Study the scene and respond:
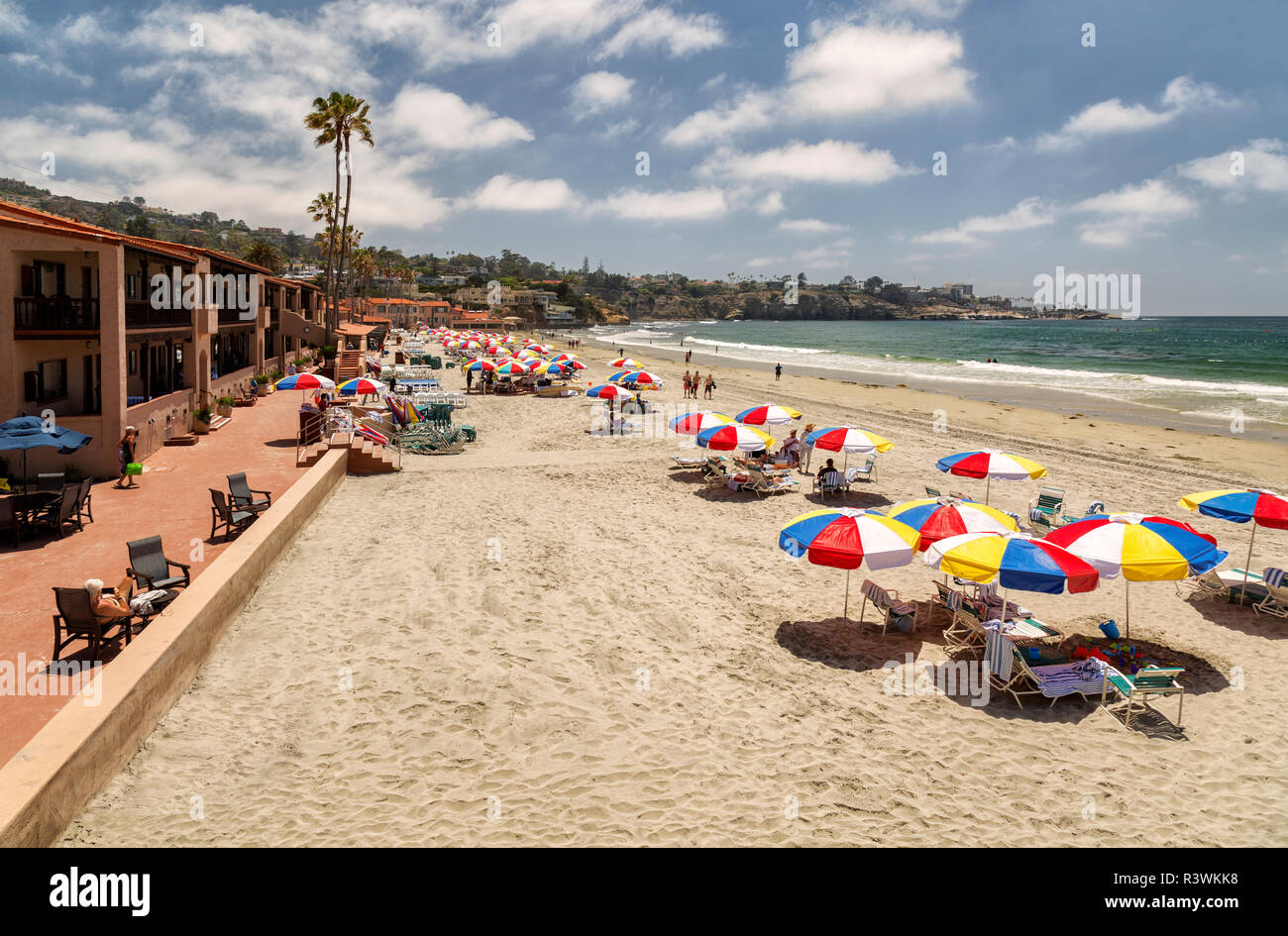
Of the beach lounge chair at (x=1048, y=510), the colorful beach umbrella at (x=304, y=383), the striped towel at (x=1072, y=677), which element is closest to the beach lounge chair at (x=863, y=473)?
the beach lounge chair at (x=1048, y=510)

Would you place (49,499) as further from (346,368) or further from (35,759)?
(346,368)

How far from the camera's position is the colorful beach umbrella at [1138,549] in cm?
764

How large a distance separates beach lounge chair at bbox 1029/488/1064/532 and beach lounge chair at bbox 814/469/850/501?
3.73m

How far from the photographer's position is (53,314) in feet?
47.9

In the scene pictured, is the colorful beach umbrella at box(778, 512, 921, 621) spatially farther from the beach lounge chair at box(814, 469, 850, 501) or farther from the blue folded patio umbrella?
the blue folded patio umbrella

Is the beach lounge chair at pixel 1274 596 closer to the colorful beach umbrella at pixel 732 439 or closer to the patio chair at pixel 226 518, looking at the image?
the colorful beach umbrella at pixel 732 439

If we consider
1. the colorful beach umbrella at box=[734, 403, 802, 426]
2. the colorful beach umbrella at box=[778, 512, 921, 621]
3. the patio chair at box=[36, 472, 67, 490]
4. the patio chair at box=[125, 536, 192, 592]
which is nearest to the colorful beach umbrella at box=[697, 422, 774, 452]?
the colorful beach umbrella at box=[734, 403, 802, 426]

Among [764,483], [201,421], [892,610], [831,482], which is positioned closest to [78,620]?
[892,610]

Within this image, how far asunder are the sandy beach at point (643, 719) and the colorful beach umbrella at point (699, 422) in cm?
343

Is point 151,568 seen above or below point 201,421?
below

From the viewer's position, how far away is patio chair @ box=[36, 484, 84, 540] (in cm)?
1069

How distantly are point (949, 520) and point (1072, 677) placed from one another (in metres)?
2.19

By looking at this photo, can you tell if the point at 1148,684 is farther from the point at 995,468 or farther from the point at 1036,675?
the point at 995,468
